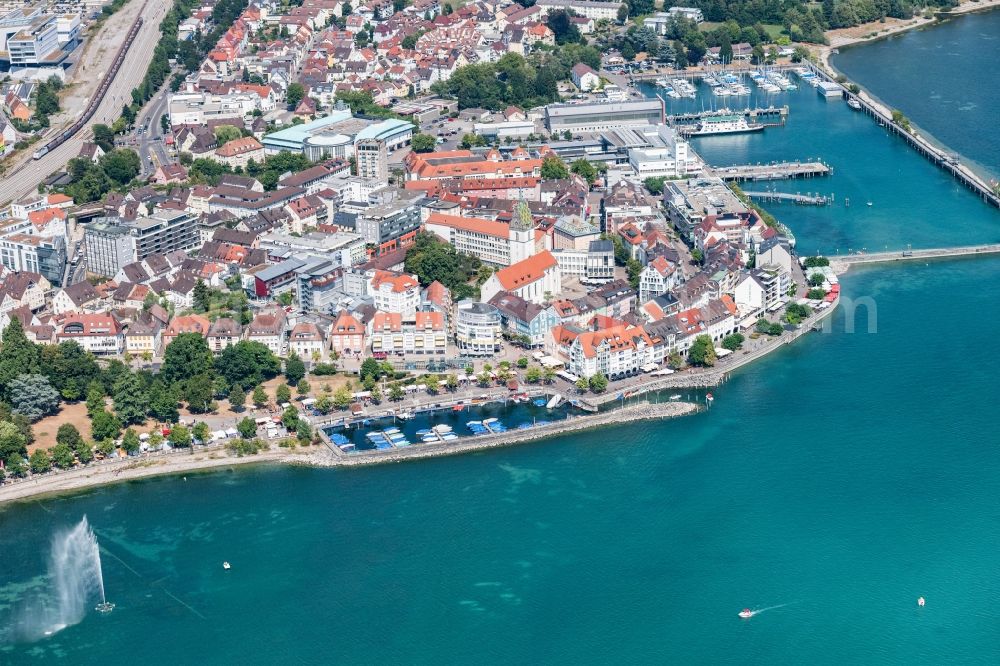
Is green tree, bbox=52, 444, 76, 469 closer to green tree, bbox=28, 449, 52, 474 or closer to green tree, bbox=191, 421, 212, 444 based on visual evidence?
green tree, bbox=28, 449, 52, 474

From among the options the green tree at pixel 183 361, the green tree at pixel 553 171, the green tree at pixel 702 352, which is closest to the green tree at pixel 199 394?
the green tree at pixel 183 361

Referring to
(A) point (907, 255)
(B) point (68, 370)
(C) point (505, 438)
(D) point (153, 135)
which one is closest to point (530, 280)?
(C) point (505, 438)

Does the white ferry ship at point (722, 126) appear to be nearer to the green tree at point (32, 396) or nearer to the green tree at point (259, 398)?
the green tree at point (259, 398)

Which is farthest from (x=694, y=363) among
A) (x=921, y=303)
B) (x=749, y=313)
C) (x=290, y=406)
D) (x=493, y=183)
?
(x=493, y=183)

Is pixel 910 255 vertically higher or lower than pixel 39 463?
higher

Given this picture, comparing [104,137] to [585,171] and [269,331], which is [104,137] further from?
[269,331]

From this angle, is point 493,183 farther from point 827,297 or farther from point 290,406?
point 290,406
